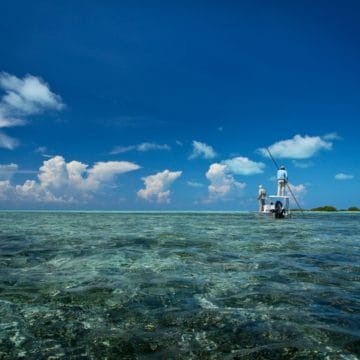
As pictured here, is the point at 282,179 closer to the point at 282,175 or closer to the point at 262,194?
the point at 282,175

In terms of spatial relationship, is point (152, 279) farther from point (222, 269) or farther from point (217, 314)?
point (217, 314)

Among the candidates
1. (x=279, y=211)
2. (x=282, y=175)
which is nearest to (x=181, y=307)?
(x=279, y=211)

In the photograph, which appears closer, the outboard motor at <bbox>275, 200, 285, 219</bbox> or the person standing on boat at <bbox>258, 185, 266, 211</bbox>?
the outboard motor at <bbox>275, 200, 285, 219</bbox>

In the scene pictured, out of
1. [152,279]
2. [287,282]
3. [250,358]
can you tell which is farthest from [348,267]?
[250,358]

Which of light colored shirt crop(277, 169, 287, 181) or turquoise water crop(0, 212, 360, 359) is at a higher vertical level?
light colored shirt crop(277, 169, 287, 181)

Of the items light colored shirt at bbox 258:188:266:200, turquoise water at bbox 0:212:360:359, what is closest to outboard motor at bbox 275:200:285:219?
light colored shirt at bbox 258:188:266:200

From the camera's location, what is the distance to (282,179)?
47.4 meters

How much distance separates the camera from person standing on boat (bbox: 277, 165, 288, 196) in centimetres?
4747

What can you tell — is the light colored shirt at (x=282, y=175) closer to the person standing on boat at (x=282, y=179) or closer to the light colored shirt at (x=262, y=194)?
the person standing on boat at (x=282, y=179)

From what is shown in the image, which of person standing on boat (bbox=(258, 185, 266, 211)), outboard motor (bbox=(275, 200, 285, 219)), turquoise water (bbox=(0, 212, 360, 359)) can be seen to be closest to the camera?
turquoise water (bbox=(0, 212, 360, 359))

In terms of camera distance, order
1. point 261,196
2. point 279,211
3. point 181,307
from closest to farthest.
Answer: point 181,307
point 279,211
point 261,196

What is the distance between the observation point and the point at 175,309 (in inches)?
258

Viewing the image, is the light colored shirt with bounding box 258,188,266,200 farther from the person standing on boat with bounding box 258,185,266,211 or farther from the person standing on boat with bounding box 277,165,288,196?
the person standing on boat with bounding box 277,165,288,196

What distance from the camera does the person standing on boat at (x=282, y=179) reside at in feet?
156
